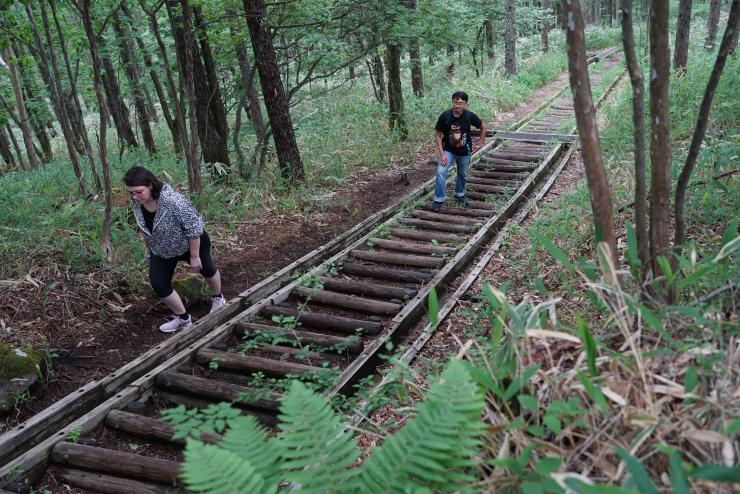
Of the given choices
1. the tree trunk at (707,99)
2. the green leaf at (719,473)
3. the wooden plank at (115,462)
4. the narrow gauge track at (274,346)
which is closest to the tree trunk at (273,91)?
the narrow gauge track at (274,346)

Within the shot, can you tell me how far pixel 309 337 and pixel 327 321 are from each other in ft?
1.27

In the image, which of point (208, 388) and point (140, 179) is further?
point (140, 179)

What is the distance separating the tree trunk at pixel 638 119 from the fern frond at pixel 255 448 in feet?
8.01

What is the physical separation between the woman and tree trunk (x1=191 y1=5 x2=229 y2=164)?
188 inches

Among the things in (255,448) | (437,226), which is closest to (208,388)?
(255,448)

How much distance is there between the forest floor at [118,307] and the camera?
5.43 meters

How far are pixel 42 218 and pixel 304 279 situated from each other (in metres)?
3.85

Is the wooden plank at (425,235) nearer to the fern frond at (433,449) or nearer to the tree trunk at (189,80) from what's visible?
the tree trunk at (189,80)

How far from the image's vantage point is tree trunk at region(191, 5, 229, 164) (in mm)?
9672

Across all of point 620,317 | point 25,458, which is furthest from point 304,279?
point 620,317

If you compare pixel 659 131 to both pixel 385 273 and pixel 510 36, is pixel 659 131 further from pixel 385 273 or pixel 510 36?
pixel 510 36

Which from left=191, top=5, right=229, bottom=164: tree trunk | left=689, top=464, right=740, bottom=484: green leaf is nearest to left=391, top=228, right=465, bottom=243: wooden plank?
left=191, top=5, right=229, bottom=164: tree trunk

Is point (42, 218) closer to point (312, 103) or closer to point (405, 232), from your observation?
point (405, 232)

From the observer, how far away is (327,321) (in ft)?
19.1
